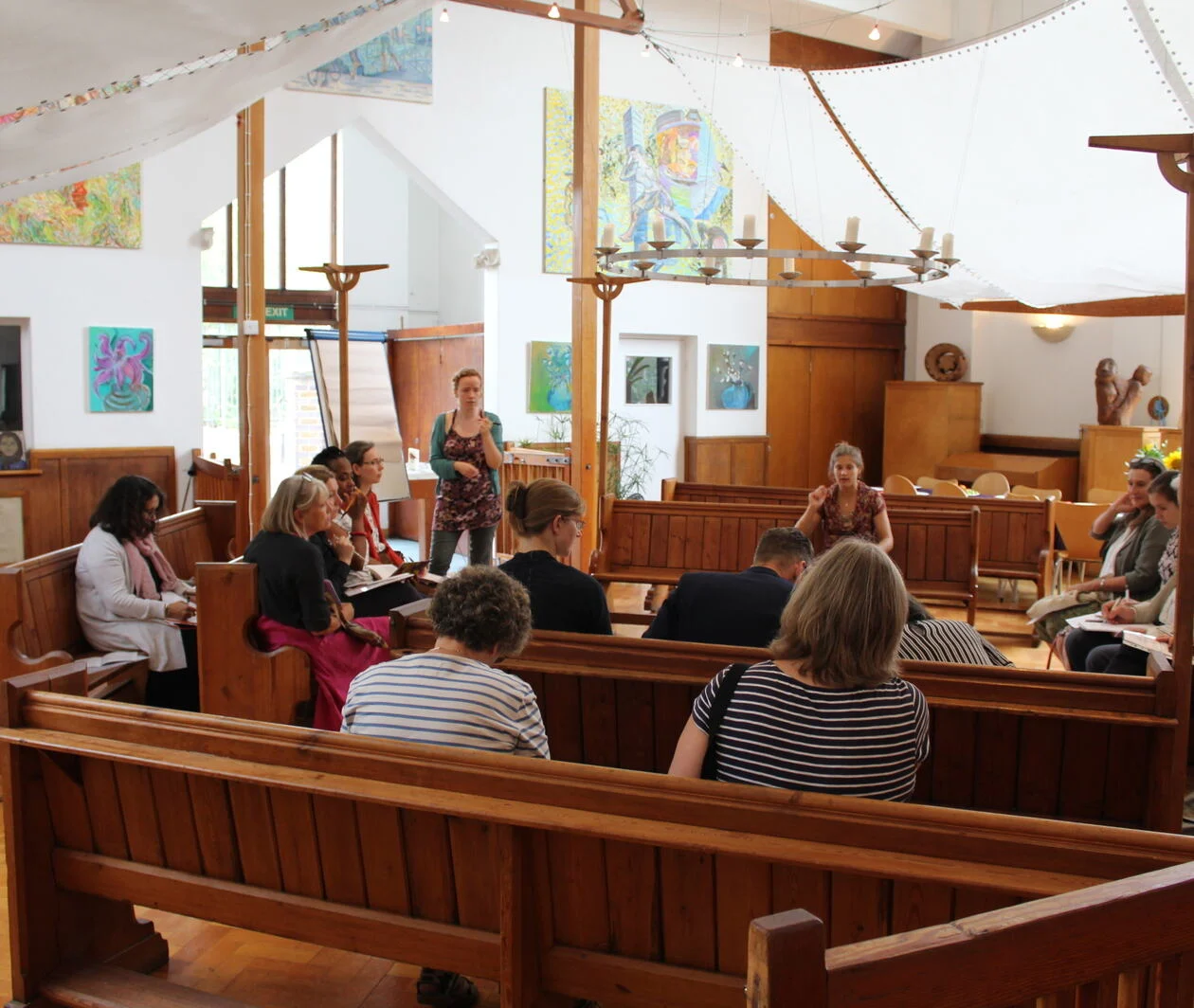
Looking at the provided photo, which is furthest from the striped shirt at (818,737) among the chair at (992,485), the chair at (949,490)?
the chair at (992,485)

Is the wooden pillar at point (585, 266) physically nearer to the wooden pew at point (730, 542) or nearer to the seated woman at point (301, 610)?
the wooden pew at point (730, 542)

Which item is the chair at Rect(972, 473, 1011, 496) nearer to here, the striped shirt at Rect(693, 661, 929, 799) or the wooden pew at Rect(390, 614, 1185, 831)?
the wooden pew at Rect(390, 614, 1185, 831)

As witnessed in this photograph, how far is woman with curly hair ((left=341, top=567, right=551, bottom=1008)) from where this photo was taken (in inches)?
94.7

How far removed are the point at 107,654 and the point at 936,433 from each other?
11.2m

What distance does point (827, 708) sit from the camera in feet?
7.13

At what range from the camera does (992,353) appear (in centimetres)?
1448

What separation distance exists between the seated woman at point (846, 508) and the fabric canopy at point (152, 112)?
3.03 m

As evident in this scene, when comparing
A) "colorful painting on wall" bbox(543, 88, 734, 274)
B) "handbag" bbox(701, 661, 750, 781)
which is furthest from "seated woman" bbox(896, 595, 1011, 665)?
"colorful painting on wall" bbox(543, 88, 734, 274)

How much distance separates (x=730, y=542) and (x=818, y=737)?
4.93 meters

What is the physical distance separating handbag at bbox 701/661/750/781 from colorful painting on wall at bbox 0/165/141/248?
26.9 feet

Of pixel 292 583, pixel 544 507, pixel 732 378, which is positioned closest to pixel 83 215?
pixel 292 583

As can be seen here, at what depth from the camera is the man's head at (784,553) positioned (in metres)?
3.58

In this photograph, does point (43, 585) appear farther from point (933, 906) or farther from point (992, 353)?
point (992, 353)

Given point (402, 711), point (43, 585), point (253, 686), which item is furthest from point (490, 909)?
point (43, 585)
